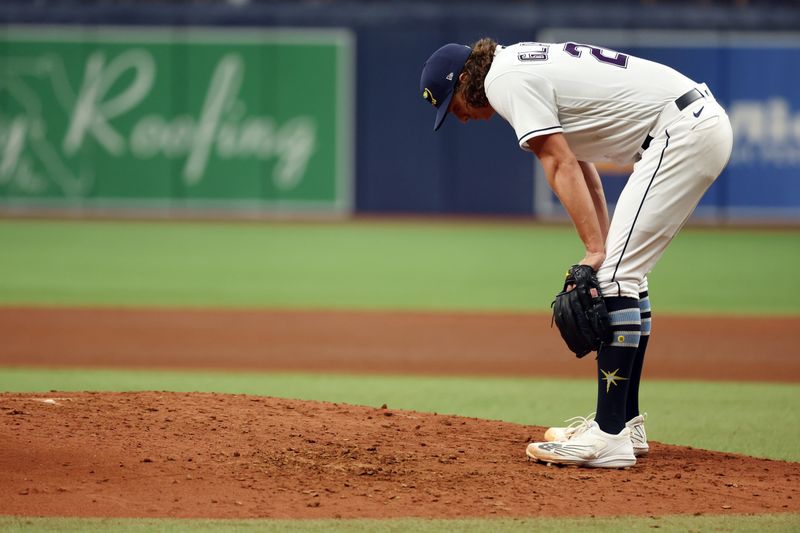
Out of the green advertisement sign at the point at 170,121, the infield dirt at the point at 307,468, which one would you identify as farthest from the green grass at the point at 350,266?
the infield dirt at the point at 307,468

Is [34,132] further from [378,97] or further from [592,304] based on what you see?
[592,304]

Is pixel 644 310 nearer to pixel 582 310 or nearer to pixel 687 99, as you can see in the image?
pixel 582 310

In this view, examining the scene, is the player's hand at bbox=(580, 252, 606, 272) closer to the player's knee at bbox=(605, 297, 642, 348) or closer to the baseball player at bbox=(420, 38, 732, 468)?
the baseball player at bbox=(420, 38, 732, 468)

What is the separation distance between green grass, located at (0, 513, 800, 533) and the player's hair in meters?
1.64

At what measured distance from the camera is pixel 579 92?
14.2ft

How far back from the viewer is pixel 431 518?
366 centimetres

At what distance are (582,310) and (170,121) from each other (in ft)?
56.2

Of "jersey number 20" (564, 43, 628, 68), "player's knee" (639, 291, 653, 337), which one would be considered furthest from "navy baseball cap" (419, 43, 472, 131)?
"player's knee" (639, 291, 653, 337)

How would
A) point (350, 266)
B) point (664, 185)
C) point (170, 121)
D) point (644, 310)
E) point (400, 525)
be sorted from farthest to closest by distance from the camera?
1. point (170, 121)
2. point (350, 266)
3. point (644, 310)
4. point (664, 185)
5. point (400, 525)

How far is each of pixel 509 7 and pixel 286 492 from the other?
58.8 feet

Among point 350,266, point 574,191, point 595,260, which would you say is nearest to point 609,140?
point 574,191

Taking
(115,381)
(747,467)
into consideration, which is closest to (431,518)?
(747,467)

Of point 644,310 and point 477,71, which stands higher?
point 477,71

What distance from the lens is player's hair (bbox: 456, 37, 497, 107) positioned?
4.39m
